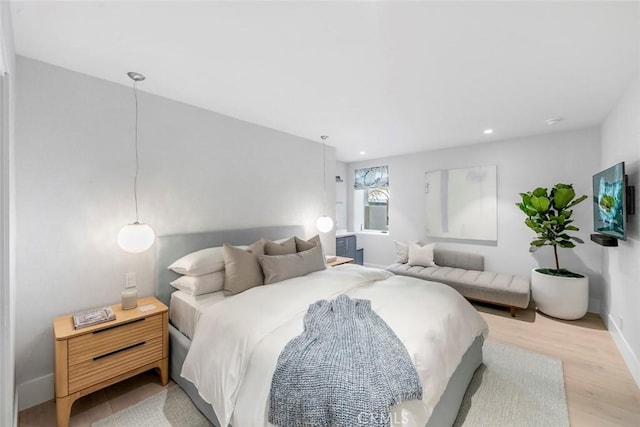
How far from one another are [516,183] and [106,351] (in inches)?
201

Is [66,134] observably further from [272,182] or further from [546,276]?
[546,276]

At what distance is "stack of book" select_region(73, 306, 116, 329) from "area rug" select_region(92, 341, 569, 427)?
0.65m

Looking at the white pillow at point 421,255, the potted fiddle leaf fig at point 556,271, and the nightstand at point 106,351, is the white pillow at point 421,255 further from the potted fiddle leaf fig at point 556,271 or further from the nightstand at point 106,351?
the nightstand at point 106,351

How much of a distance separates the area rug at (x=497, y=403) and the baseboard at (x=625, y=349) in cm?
48

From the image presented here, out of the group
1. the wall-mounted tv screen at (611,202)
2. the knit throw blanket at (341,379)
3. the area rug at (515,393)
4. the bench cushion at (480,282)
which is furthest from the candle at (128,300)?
the wall-mounted tv screen at (611,202)

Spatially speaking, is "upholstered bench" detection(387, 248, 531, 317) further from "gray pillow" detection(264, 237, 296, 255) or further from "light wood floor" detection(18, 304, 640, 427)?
"gray pillow" detection(264, 237, 296, 255)

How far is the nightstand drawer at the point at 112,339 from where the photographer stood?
5.83ft

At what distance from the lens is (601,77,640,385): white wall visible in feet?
7.14

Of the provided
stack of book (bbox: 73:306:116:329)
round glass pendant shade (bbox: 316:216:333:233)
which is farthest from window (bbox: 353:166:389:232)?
stack of book (bbox: 73:306:116:329)

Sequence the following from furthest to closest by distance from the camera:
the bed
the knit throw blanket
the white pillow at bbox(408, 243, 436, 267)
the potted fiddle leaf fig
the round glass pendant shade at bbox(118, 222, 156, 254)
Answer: the white pillow at bbox(408, 243, 436, 267) → the potted fiddle leaf fig → the round glass pendant shade at bbox(118, 222, 156, 254) → the bed → the knit throw blanket

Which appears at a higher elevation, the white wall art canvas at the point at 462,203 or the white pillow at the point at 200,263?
the white wall art canvas at the point at 462,203

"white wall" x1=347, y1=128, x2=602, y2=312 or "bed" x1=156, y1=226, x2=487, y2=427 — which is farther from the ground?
"white wall" x1=347, y1=128, x2=602, y2=312

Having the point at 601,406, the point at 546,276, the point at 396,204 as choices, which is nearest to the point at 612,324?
the point at 546,276

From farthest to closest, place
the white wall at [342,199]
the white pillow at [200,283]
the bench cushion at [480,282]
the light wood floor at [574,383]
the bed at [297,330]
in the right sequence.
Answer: the white wall at [342,199], the bench cushion at [480,282], the white pillow at [200,283], the light wood floor at [574,383], the bed at [297,330]
